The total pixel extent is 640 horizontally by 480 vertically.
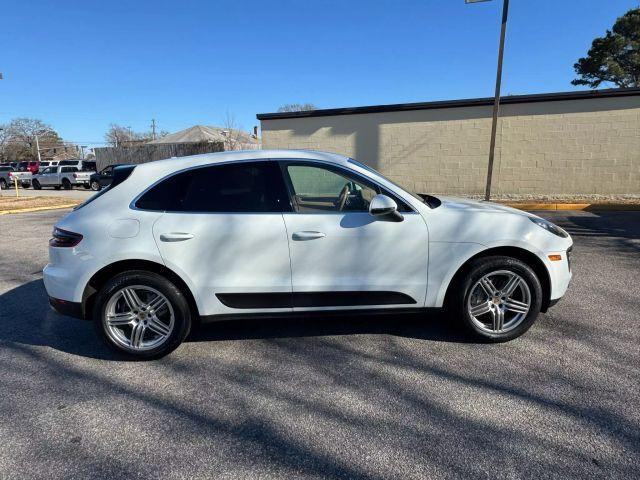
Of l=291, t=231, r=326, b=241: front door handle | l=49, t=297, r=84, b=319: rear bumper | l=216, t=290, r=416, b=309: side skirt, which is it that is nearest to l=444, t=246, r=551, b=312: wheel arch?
l=216, t=290, r=416, b=309: side skirt

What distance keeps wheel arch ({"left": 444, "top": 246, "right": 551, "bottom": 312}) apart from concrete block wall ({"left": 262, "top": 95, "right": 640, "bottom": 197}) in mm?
10921

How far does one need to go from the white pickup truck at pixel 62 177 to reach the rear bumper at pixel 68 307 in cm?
2611

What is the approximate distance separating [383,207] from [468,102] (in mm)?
11653

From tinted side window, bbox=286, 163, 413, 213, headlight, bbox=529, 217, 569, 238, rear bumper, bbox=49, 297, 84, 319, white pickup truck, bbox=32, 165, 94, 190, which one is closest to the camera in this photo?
rear bumper, bbox=49, 297, 84, 319

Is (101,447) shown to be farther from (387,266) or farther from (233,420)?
(387,266)

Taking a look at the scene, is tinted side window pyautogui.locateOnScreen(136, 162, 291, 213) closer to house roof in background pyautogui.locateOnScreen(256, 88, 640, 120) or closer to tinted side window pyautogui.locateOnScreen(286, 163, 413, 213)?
tinted side window pyautogui.locateOnScreen(286, 163, 413, 213)

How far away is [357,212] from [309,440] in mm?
1714

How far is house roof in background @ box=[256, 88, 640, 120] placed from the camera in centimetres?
1216

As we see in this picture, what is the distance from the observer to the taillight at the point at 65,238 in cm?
322

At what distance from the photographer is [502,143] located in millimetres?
13289

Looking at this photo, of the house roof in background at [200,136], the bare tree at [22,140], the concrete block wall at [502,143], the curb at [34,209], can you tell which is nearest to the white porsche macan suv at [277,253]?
the concrete block wall at [502,143]

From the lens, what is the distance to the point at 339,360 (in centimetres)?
328

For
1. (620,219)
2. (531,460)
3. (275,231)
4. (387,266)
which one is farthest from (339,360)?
(620,219)

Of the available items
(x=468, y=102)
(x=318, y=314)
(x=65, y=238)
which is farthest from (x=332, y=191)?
(x=468, y=102)
